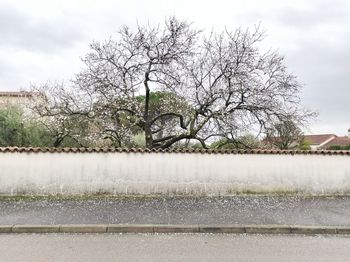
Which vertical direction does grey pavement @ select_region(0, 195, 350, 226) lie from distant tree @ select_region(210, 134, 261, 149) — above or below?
below

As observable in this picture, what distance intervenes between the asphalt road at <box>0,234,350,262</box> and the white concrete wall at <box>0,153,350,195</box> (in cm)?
388

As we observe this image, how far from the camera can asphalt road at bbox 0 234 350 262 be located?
21.0ft

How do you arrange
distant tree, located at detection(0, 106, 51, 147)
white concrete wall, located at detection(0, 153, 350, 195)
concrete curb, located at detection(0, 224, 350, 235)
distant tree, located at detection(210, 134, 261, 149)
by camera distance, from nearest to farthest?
concrete curb, located at detection(0, 224, 350, 235)
white concrete wall, located at detection(0, 153, 350, 195)
distant tree, located at detection(210, 134, 261, 149)
distant tree, located at detection(0, 106, 51, 147)

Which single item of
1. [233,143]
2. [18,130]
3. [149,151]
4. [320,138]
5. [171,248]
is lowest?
[171,248]

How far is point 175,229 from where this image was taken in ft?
28.3

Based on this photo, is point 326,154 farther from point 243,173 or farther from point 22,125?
point 22,125

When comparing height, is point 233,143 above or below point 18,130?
below

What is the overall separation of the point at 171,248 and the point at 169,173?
5258 millimetres

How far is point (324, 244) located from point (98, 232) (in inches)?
185

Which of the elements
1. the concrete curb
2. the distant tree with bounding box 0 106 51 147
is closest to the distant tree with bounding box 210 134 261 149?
the concrete curb

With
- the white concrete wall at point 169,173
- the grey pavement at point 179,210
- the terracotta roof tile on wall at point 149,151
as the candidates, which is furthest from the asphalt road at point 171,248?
the terracotta roof tile on wall at point 149,151

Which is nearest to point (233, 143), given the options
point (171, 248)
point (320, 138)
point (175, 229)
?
point (175, 229)

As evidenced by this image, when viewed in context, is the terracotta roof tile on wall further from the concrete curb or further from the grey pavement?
the concrete curb

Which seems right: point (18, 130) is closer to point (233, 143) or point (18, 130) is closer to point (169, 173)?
point (233, 143)
